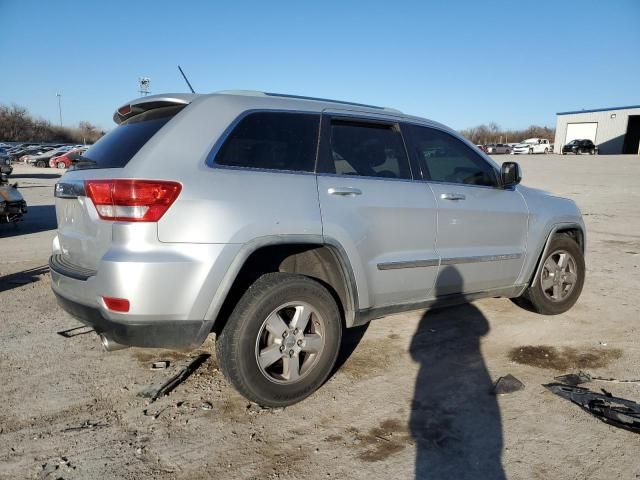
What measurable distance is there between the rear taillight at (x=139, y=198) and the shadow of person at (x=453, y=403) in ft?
6.39

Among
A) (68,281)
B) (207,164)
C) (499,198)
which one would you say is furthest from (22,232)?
(499,198)

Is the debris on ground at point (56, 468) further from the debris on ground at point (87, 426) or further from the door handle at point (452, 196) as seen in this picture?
the door handle at point (452, 196)

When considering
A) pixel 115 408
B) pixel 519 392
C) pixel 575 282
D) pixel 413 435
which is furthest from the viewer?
pixel 575 282

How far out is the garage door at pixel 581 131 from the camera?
54062 millimetres

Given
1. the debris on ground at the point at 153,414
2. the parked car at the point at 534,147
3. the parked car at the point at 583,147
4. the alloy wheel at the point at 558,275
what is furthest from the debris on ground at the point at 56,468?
the parked car at the point at 534,147

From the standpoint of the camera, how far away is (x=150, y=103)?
309cm

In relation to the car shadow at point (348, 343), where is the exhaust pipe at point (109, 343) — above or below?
above

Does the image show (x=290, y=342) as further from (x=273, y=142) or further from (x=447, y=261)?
(x=447, y=261)

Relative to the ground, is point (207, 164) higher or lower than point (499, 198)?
higher

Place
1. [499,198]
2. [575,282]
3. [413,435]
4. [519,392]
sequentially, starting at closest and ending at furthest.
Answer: [413,435] → [519,392] → [499,198] → [575,282]

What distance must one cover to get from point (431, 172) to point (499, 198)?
0.80 m

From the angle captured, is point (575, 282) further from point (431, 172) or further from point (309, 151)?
point (309, 151)

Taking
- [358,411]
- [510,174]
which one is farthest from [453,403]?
[510,174]

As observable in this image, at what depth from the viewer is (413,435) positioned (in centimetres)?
272
